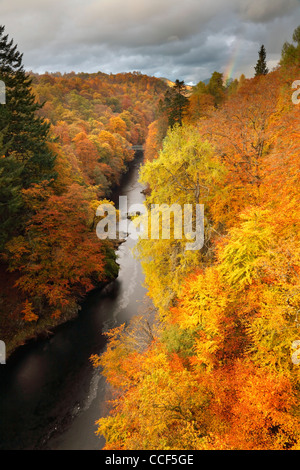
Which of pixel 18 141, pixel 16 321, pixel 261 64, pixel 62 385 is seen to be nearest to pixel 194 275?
pixel 62 385

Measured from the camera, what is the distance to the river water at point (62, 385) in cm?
1384

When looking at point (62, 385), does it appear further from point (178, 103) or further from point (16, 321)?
point (178, 103)

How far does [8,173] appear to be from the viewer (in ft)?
58.0

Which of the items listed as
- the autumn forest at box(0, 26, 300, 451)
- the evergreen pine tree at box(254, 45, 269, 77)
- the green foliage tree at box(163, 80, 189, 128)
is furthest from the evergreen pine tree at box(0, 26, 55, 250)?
the evergreen pine tree at box(254, 45, 269, 77)

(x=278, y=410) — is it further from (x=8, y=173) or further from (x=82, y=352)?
(x=8, y=173)

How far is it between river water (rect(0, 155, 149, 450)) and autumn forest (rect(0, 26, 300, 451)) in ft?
3.39

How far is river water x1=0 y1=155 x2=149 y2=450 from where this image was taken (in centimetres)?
1384

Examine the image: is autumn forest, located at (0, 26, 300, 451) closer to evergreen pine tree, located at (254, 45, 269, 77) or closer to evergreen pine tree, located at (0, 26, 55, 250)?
evergreen pine tree, located at (0, 26, 55, 250)

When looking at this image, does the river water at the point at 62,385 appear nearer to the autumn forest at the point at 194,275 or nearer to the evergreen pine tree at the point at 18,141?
the autumn forest at the point at 194,275

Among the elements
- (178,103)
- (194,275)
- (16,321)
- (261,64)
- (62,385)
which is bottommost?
(62,385)

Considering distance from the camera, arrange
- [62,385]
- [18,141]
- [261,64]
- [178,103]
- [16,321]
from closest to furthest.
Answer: [62,385]
[16,321]
[18,141]
[178,103]
[261,64]

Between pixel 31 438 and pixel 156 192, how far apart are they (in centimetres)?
1594

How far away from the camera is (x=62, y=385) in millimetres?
16781

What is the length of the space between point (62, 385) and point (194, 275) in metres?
12.1
